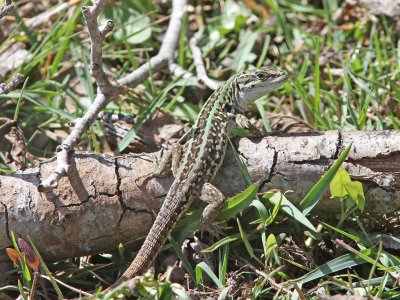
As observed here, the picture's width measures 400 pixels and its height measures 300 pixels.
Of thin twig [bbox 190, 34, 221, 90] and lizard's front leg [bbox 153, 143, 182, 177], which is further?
thin twig [bbox 190, 34, 221, 90]

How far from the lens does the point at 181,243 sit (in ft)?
14.3

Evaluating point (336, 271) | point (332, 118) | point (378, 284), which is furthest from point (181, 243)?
point (332, 118)

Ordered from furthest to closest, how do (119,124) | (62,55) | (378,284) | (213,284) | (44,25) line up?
(44,25)
(62,55)
(119,124)
(213,284)
(378,284)

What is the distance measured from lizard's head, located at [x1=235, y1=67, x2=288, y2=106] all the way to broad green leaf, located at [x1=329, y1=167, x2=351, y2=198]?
1440 millimetres

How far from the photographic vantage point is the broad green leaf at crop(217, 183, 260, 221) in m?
4.14

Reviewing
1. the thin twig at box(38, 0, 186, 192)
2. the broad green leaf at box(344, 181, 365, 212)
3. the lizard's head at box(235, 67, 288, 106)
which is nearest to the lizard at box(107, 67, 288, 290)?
the lizard's head at box(235, 67, 288, 106)

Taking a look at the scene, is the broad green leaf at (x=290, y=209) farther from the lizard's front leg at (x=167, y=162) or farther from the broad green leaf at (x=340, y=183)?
the lizard's front leg at (x=167, y=162)

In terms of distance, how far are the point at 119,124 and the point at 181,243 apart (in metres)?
1.72

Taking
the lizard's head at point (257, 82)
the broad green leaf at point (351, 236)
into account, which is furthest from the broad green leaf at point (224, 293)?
the lizard's head at point (257, 82)

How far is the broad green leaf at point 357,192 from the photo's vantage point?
13.4ft

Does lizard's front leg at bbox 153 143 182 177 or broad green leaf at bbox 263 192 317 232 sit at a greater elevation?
lizard's front leg at bbox 153 143 182 177

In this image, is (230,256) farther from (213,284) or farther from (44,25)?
(44,25)

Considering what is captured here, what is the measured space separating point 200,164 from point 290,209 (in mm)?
703

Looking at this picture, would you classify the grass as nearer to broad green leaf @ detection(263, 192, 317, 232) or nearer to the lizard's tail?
broad green leaf @ detection(263, 192, 317, 232)
